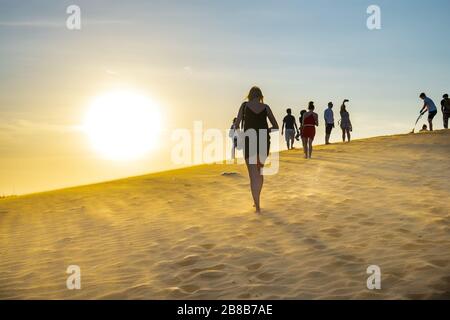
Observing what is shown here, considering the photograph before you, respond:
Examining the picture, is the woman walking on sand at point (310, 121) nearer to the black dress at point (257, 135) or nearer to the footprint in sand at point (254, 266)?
the black dress at point (257, 135)

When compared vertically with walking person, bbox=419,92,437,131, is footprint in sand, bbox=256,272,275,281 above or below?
below

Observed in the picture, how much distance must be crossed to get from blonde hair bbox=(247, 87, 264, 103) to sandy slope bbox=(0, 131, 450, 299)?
8.19 feet

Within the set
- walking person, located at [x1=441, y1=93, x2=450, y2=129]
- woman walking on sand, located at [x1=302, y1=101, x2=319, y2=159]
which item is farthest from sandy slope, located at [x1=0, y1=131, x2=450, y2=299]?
walking person, located at [x1=441, y1=93, x2=450, y2=129]

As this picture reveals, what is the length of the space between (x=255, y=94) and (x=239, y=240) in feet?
10.4

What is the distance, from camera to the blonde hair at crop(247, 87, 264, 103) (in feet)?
28.9

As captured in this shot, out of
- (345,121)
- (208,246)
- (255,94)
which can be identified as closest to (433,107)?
(345,121)

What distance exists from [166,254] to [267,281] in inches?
81.4

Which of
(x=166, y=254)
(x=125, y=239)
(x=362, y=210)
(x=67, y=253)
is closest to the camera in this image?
(x=166, y=254)

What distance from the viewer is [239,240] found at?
7.30 metres

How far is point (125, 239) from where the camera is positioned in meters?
8.05

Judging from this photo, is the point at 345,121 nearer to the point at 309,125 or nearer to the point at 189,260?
the point at 309,125

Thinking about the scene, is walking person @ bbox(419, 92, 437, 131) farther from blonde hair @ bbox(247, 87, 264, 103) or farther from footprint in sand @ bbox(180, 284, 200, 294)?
footprint in sand @ bbox(180, 284, 200, 294)
